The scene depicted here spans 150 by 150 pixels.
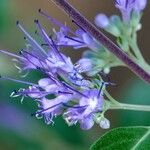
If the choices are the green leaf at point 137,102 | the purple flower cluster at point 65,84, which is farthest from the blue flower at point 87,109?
the green leaf at point 137,102

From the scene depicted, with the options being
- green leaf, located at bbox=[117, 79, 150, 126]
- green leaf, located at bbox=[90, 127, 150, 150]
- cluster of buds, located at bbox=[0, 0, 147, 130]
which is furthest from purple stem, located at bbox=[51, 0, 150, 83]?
green leaf, located at bbox=[117, 79, 150, 126]

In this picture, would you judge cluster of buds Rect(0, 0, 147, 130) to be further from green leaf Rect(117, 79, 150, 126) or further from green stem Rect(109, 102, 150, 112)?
green leaf Rect(117, 79, 150, 126)

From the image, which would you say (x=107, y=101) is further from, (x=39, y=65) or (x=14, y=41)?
(x=14, y=41)

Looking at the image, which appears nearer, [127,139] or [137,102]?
[127,139]

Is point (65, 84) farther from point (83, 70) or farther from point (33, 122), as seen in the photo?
point (33, 122)

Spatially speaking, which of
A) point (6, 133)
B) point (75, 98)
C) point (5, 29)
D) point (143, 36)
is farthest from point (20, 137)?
point (143, 36)

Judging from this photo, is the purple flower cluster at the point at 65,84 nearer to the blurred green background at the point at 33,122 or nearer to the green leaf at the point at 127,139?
the green leaf at the point at 127,139

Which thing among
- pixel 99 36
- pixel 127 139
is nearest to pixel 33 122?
pixel 127 139
